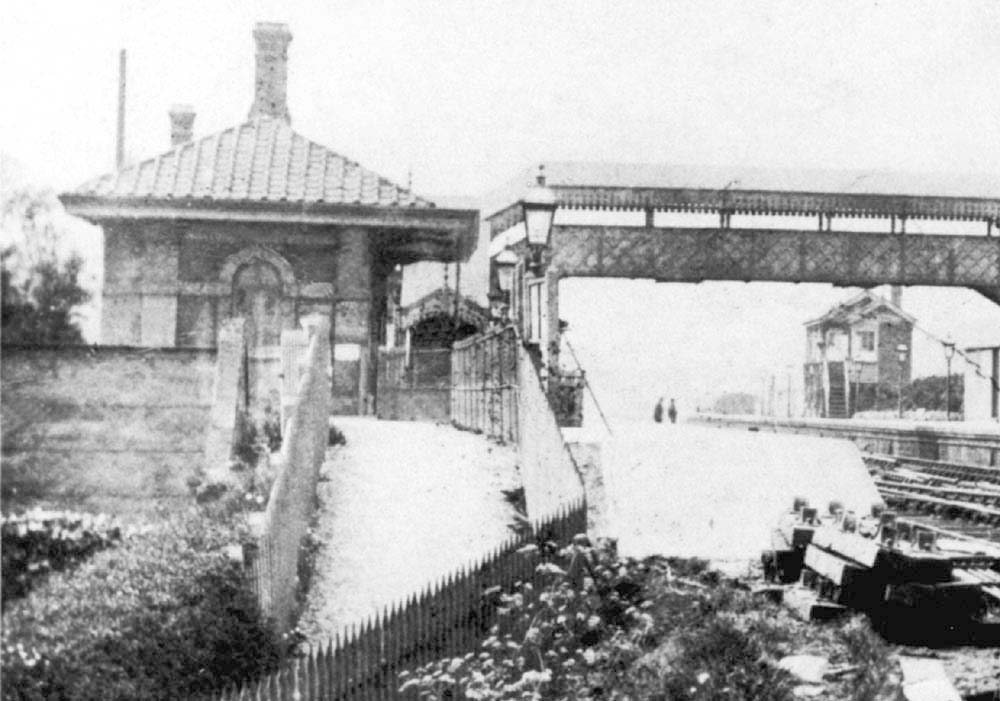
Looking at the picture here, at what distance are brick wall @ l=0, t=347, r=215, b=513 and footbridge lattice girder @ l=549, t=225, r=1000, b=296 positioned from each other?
45.8ft

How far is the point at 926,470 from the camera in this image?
22.8 metres

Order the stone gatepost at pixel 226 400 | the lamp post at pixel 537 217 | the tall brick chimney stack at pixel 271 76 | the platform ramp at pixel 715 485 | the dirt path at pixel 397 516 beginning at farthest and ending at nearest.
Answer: the tall brick chimney stack at pixel 271 76
the stone gatepost at pixel 226 400
the lamp post at pixel 537 217
the platform ramp at pixel 715 485
the dirt path at pixel 397 516

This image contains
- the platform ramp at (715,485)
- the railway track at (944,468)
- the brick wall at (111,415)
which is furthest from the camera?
the railway track at (944,468)

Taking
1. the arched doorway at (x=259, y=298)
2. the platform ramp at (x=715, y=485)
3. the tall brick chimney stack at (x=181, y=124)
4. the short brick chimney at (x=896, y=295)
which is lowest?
the platform ramp at (x=715, y=485)

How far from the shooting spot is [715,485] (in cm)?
1169

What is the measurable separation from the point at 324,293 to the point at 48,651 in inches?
463

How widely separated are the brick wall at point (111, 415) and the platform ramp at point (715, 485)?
17.0ft

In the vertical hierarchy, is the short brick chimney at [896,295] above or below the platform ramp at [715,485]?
above

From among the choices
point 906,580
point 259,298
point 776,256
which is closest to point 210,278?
point 259,298

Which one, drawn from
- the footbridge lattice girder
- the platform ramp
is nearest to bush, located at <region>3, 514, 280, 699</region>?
the platform ramp

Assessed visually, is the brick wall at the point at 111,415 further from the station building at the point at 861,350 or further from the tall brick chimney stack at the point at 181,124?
the station building at the point at 861,350

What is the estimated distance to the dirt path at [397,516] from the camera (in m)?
9.65

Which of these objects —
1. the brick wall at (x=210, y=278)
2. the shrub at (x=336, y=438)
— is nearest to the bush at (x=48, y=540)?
the shrub at (x=336, y=438)

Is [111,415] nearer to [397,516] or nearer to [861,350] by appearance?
[397,516]
